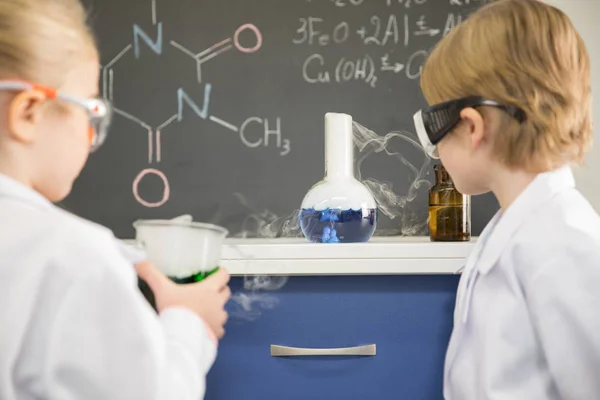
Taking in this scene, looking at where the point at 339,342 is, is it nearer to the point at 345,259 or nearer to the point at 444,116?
the point at 345,259

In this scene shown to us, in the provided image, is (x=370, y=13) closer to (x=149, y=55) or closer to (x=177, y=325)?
(x=149, y=55)

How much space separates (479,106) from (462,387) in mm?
440

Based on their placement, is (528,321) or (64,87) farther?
(528,321)

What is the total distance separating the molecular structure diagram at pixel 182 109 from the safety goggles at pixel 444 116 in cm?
72

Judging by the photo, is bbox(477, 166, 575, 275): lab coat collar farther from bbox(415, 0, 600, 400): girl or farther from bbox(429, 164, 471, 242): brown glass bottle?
bbox(429, 164, 471, 242): brown glass bottle

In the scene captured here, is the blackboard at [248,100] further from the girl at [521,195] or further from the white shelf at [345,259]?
the girl at [521,195]

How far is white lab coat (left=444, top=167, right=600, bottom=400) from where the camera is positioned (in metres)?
0.85

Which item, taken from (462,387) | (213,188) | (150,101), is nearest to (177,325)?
(462,387)

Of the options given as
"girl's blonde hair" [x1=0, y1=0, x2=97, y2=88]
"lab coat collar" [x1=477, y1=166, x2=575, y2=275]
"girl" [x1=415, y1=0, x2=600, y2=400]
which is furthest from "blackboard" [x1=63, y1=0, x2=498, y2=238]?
"girl's blonde hair" [x1=0, y1=0, x2=97, y2=88]

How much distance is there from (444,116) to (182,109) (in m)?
0.93

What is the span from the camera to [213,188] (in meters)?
1.77

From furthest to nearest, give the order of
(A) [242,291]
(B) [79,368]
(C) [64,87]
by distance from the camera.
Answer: (A) [242,291] < (C) [64,87] < (B) [79,368]

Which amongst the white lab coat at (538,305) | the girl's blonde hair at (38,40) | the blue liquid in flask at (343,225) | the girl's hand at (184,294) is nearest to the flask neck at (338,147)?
the blue liquid in flask at (343,225)

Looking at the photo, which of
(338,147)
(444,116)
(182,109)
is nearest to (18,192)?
(444,116)
